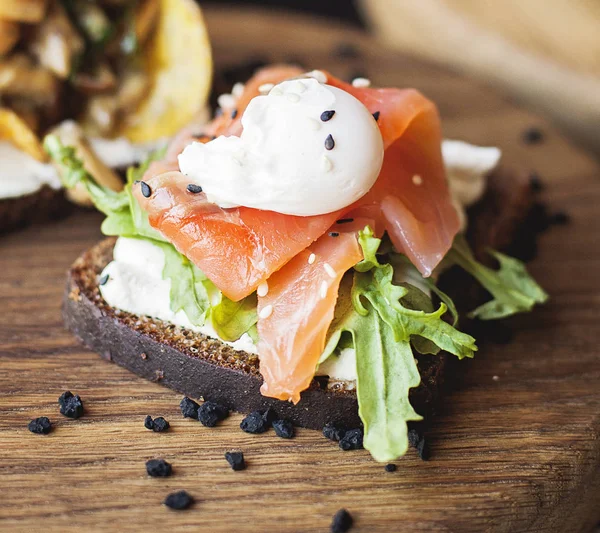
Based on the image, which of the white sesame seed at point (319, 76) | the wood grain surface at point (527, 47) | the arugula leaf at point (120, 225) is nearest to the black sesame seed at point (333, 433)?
the arugula leaf at point (120, 225)

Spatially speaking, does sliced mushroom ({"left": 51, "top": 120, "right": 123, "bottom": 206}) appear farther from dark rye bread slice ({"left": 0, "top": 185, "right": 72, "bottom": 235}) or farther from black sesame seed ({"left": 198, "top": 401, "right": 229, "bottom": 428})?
black sesame seed ({"left": 198, "top": 401, "right": 229, "bottom": 428})

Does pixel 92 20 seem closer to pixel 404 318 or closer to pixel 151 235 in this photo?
pixel 151 235

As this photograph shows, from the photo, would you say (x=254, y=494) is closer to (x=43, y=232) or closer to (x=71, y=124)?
(x=43, y=232)

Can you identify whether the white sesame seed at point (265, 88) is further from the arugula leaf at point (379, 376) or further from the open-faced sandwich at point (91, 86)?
the open-faced sandwich at point (91, 86)

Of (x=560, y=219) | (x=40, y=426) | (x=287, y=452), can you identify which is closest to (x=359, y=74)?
(x=560, y=219)

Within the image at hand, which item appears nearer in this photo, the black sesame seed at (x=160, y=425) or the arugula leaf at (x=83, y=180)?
the black sesame seed at (x=160, y=425)

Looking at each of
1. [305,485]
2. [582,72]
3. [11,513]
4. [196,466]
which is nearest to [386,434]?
[305,485]
